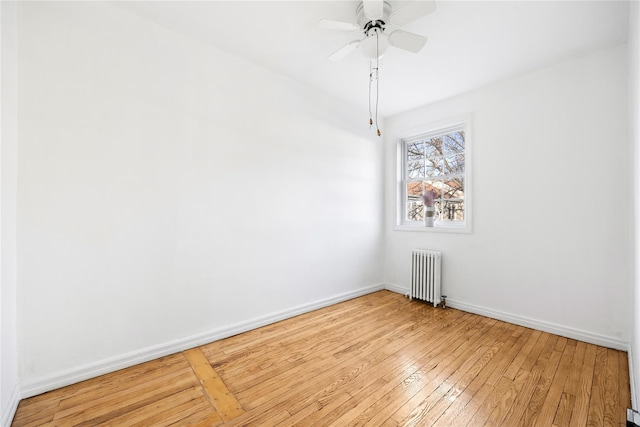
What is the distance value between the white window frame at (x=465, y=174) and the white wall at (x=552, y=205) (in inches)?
3.1

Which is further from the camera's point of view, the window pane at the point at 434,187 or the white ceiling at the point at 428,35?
the window pane at the point at 434,187

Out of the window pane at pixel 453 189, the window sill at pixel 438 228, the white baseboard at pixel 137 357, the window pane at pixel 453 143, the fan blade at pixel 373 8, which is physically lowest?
the white baseboard at pixel 137 357

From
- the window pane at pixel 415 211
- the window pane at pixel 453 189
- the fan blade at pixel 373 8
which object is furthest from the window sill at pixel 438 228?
the fan blade at pixel 373 8

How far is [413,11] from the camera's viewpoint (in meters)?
1.76

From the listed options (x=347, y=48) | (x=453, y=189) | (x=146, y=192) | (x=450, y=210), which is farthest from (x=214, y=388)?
(x=453, y=189)

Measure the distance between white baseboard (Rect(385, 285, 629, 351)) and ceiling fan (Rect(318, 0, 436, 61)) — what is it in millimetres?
2864

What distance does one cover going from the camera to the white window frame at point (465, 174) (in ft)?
10.8

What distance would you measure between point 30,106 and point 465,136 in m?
4.02

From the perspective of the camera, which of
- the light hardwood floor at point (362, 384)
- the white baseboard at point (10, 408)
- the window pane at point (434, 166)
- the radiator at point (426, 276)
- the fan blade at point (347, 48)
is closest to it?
the white baseboard at point (10, 408)

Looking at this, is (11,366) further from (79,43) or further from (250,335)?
(79,43)

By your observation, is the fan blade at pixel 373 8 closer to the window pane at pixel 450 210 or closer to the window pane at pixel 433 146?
the window pane at pixel 433 146

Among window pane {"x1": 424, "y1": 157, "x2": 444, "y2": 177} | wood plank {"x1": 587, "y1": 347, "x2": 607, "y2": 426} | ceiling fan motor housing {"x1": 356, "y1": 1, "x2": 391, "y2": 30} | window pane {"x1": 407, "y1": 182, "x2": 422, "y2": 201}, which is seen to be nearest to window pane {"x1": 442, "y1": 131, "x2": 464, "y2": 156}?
window pane {"x1": 424, "y1": 157, "x2": 444, "y2": 177}

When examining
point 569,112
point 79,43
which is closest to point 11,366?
point 79,43

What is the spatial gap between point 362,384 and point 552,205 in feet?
8.31
